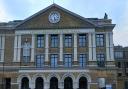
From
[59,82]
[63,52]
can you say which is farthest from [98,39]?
[59,82]

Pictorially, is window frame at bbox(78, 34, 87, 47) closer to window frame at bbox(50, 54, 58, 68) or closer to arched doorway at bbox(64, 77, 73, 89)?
window frame at bbox(50, 54, 58, 68)

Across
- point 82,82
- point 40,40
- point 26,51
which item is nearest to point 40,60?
point 26,51

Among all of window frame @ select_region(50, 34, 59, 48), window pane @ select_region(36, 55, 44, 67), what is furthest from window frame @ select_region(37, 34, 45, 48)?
window pane @ select_region(36, 55, 44, 67)

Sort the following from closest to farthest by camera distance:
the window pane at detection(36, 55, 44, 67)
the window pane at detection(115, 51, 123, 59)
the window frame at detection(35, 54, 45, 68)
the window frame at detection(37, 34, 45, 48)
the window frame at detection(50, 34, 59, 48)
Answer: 1. the window frame at detection(35, 54, 45, 68)
2. the window pane at detection(36, 55, 44, 67)
3. the window frame at detection(50, 34, 59, 48)
4. the window frame at detection(37, 34, 45, 48)
5. the window pane at detection(115, 51, 123, 59)

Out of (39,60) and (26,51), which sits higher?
(26,51)

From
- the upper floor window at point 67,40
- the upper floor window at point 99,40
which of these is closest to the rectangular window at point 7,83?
the upper floor window at point 67,40

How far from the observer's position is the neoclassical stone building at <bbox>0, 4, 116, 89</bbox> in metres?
56.0

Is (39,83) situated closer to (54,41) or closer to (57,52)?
(57,52)

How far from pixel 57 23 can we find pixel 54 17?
51.0 inches

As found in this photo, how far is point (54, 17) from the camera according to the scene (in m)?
59.2

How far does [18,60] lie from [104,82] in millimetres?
15552

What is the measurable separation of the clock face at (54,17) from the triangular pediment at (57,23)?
407 mm

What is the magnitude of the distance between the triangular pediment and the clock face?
0.41 meters

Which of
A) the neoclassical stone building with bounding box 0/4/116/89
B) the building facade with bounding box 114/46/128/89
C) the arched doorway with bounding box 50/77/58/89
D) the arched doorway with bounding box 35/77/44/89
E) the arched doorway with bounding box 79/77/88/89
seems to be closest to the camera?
the neoclassical stone building with bounding box 0/4/116/89
